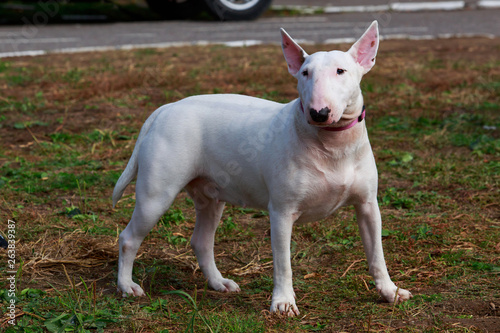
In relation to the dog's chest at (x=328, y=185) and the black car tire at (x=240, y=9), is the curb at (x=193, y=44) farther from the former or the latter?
the dog's chest at (x=328, y=185)

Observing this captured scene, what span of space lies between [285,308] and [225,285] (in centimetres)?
61

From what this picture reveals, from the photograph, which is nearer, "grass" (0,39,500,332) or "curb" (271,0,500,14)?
"grass" (0,39,500,332)

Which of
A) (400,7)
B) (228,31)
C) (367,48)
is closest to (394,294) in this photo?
(367,48)

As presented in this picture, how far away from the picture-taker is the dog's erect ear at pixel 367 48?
10.3ft

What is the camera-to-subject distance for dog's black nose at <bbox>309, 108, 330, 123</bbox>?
2.85 m

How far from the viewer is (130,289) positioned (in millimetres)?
3605

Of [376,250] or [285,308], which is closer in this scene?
[285,308]

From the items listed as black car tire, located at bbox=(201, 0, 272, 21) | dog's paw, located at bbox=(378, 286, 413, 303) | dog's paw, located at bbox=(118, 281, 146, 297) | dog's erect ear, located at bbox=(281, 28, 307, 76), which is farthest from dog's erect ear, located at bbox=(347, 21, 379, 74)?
black car tire, located at bbox=(201, 0, 272, 21)

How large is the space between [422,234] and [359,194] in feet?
3.78

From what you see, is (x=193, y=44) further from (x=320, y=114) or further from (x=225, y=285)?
(x=320, y=114)

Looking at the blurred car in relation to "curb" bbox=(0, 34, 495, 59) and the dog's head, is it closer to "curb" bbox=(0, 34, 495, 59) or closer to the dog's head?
"curb" bbox=(0, 34, 495, 59)

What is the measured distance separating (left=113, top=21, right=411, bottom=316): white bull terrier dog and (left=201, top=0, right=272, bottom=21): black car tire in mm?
9020

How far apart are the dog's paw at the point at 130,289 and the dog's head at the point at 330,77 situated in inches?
53.7

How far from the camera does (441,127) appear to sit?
21.3 ft
